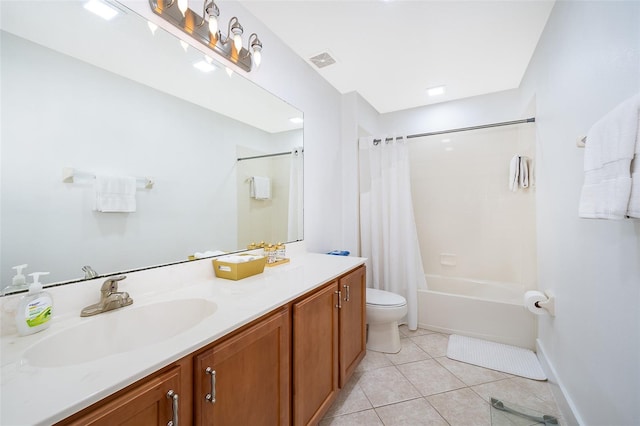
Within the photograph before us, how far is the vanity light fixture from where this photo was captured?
119 cm

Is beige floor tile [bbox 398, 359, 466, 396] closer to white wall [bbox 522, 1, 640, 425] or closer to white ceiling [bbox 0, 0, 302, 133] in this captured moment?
white wall [bbox 522, 1, 640, 425]

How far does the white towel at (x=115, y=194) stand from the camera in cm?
100

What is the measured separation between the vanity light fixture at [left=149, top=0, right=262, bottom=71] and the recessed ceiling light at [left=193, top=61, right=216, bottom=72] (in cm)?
8

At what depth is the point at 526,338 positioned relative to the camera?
2240 mm

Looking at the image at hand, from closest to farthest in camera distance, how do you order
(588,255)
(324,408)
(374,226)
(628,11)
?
(628,11)
(588,255)
(324,408)
(374,226)

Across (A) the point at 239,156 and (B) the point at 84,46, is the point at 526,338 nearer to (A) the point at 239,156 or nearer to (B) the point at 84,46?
(A) the point at 239,156

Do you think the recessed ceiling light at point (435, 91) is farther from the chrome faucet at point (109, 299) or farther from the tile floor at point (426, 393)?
the chrome faucet at point (109, 299)

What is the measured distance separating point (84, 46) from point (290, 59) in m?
1.39

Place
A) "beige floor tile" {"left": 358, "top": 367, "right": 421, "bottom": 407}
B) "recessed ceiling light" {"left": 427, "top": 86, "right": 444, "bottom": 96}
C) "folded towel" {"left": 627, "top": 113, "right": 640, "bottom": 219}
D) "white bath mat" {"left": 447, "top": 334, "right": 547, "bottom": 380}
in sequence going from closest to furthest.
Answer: "folded towel" {"left": 627, "top": 113, "right": 640, "bottom": 219}
"beige floor tile" {"left": 358, "top": 367, "right": 421, "bottom": 407}
"white bath mat" {"left": 447, "top": 334, "right": 547, "bottom": 380}
"recessed ceiling light" {"left": 427, "top": 86, "right": 444, "bottom": 96}

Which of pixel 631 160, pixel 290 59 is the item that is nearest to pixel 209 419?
pixel 631 160

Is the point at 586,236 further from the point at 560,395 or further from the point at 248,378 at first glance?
the point at 248,378

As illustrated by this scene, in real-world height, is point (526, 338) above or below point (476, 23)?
below

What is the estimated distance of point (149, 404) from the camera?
0.61 metres

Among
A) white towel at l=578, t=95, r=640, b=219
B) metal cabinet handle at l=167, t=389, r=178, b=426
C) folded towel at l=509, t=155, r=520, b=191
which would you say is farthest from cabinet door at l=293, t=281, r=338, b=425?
folded towel at l=509, t=155, r=520, b=191
